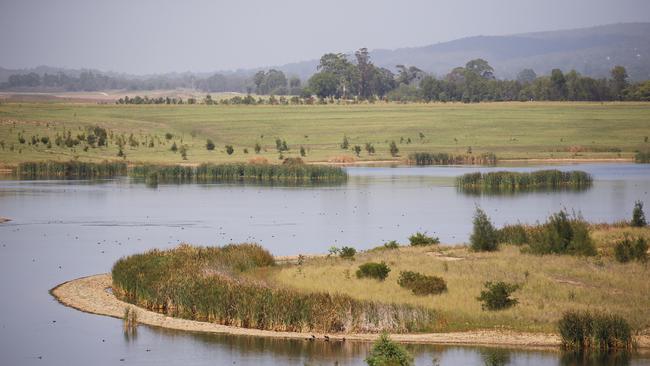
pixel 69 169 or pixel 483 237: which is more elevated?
pixel 483 237

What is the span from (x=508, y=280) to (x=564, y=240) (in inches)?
202

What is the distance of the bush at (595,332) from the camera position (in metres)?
23.5

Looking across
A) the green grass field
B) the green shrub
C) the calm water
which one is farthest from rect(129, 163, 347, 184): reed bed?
the green shrub

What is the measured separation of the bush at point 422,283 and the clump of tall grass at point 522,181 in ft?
127

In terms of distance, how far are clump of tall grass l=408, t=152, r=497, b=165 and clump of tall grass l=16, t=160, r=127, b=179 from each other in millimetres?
26327

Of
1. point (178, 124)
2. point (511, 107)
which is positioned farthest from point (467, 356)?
point (511, 107)

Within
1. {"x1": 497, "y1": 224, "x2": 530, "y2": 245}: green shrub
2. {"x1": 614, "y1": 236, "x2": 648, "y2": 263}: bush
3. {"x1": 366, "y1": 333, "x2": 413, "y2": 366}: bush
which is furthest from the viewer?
{"x1": 497, "y1": 224, "x2": 530, "y2": 245}: green shrub

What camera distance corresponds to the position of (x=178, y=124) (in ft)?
397

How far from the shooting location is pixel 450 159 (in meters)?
92.2

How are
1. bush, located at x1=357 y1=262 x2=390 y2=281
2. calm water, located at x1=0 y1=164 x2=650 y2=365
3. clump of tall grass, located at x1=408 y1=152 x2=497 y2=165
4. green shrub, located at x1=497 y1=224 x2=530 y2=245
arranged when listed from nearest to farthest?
calm water, located at x1=0 y1=164 x2=650 y2=365, bush, located at x1=357 y1=262 x2=390 y2=281, green shrub, located at x1=497 y1=224 x2=530 y2=245, clump of tall grass, located at x1=408 y1=152 x2=497 y2=165

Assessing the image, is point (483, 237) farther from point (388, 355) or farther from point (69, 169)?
point (69, 169)

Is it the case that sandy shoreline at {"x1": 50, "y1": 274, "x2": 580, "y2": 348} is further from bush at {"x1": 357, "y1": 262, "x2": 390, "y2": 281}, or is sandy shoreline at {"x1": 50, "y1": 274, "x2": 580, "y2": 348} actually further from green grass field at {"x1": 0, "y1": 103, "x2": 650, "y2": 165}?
green grass field at {"x1": 0, "y1": 103, "x2": 650, "y2": 165}

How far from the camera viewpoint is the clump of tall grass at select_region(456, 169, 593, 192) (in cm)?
6706

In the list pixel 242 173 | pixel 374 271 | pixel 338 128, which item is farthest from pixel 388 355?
pixel 338 128
